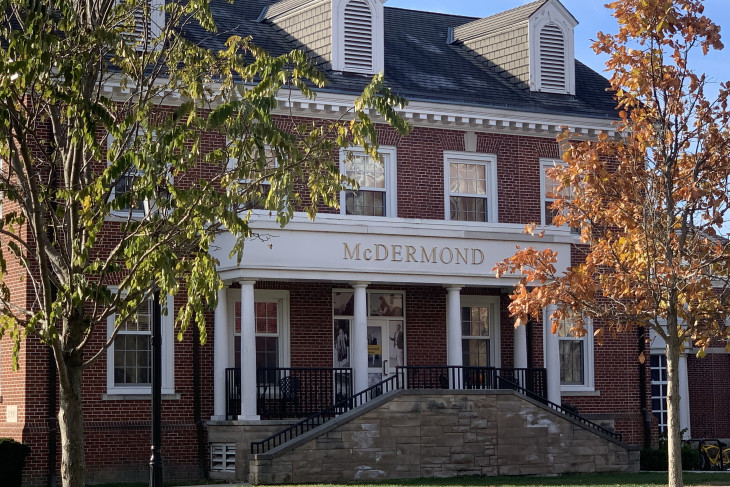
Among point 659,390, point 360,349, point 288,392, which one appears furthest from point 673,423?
point 659,390

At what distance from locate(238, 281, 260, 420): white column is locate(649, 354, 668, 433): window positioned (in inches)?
595

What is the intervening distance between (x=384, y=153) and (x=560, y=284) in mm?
11374

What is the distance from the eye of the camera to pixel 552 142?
29.4 m

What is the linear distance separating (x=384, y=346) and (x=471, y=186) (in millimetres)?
4314

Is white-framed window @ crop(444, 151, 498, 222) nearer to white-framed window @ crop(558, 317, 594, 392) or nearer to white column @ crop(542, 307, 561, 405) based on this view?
white column @ crop(542, 307, 561, 405)

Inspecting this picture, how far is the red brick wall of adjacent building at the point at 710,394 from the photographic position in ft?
118

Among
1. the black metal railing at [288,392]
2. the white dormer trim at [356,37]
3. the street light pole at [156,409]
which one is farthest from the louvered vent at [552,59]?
the street light pole at [156,409]

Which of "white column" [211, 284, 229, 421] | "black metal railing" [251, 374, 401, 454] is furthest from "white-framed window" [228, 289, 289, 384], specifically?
"black metal railing" [251, 374, 401, 454]

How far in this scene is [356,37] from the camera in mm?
27875

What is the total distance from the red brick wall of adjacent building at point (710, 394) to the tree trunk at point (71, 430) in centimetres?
2643

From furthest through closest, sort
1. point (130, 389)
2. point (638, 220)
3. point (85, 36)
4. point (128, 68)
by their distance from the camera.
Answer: point (130, 389)
point (638, 220)
point (128, 68)
point (85, 36)

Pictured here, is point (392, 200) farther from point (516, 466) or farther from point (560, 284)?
point (560, 284)

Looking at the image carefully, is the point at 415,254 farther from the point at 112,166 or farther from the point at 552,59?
the point at 112,166

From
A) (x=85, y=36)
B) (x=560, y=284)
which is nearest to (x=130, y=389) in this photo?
(x=560, y=284)
